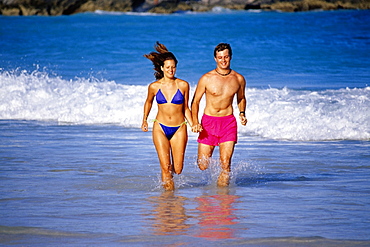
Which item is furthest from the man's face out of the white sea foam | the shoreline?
the shoreline

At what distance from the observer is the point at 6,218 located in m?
5.47

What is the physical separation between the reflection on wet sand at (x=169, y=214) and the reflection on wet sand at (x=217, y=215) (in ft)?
0.56

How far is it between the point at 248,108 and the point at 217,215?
792 cm

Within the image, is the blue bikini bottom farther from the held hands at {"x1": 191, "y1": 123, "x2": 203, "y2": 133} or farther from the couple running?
the held hands at {"x1": 191, "y1": 123, "x2": 203, "y2": 133}

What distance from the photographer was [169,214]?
5676mm

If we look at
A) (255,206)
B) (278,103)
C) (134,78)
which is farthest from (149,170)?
(134,78)

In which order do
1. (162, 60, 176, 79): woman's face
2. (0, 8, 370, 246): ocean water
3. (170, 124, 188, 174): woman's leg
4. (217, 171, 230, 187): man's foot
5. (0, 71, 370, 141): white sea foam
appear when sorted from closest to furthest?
(0, 8, 370, 246): ocean water
(162, 60, 176, 79): woman's face
(170, 124, 188, 174): woman's leg
(217, 171, 230, 187): man's foot
(0, 71, 370, 141): white sea foam

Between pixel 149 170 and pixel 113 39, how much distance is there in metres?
26.6

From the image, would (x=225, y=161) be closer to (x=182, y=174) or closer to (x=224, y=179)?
(x=224, y=179)

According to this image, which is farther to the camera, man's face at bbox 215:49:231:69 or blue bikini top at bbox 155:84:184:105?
man's face at bbox 215:49:231:69

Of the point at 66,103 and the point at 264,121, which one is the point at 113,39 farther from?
the point at 264,121

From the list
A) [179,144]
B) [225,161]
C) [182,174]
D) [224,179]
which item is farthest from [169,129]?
[182,174]

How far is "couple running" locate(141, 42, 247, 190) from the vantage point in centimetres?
659

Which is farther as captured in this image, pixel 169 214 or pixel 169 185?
pixel 169 185
